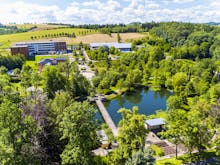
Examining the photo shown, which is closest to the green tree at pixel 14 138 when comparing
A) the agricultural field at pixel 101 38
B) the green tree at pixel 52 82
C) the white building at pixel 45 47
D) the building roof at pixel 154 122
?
the building roof at pixel 154 122

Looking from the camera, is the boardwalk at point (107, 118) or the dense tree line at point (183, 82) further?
A: the boardwalk at point (107, 118)

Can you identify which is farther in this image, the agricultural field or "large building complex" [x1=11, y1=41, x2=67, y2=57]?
the agricultural field

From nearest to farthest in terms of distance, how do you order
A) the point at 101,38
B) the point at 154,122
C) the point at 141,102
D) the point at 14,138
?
1. the point at 14,138
2. the point at 154,122
3. the point at 141,102
4. the point at 101,38

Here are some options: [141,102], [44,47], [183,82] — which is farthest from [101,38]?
[141,102]

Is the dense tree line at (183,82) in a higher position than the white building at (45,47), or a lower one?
lower

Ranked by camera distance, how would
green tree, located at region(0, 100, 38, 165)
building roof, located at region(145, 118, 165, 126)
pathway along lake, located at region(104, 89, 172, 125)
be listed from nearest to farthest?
green tree, located at region(0, 100, 38, 165)
building roof, located at region(145, 118, 165, 126)
pathway along lake, located at region(104, 89, 172, 125)

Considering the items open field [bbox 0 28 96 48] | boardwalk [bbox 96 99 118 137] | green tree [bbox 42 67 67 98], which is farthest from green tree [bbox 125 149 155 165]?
open field [bbox 0 28 96 48]

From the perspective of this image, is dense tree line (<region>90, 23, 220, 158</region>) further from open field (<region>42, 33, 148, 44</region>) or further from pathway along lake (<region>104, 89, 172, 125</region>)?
open field (<region>42, 33, 148, 44</region>)

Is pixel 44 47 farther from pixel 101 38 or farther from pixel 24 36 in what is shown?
pixel 101 38

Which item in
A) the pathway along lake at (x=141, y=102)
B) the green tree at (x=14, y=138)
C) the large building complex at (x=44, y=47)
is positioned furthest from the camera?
the large building complex at (x=44, y=47)

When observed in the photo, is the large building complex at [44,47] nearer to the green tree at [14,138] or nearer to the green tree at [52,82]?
the green tree at [52,82]
